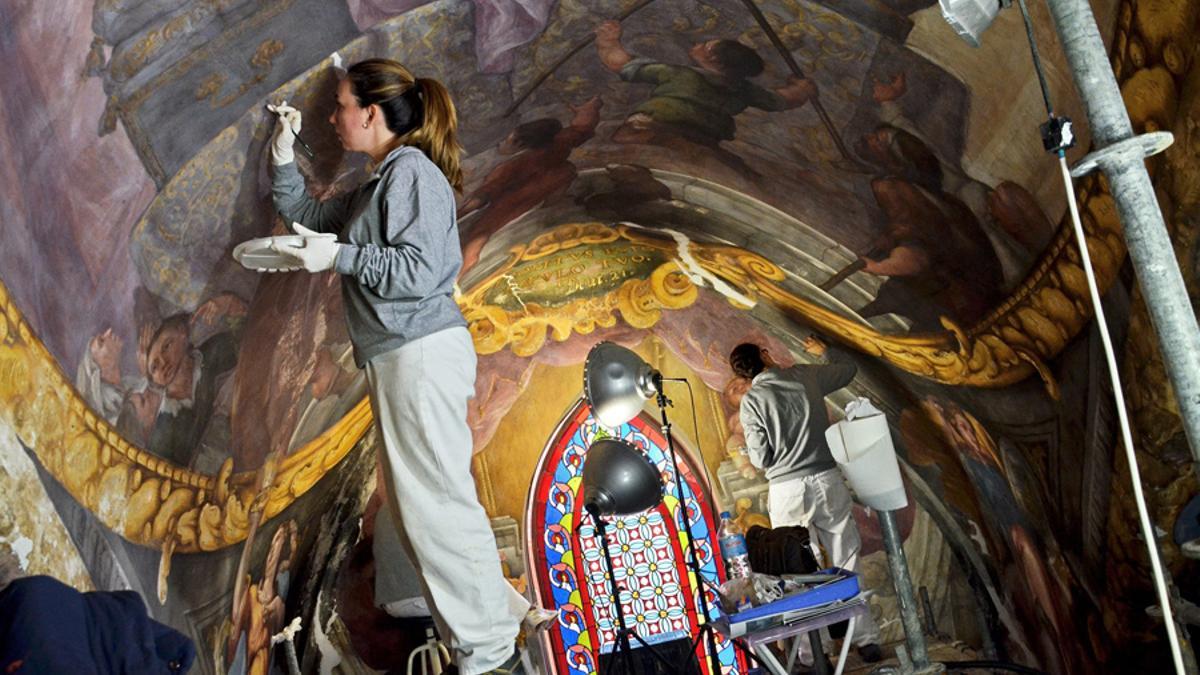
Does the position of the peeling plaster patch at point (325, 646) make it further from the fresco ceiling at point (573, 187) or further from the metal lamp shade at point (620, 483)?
the metal lamp shade at point (620, 483)

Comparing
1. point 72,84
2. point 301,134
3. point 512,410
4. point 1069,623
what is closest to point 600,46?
A: point 301,134

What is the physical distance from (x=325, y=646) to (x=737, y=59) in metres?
5.42

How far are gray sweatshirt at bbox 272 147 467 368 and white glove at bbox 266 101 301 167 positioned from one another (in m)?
0.99

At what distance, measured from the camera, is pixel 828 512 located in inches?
342

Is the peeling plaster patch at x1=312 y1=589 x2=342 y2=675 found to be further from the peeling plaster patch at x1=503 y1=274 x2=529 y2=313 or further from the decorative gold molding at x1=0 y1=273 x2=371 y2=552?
the peeling plaster patch at x1=503 y1=274 x2=529 y2=313

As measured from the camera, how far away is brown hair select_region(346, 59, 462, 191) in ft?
12.8

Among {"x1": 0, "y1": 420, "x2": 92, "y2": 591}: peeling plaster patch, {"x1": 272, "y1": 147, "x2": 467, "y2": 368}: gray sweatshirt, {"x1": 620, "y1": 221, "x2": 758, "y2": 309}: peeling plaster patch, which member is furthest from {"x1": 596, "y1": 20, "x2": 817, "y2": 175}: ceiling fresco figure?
{"x1": 0, "y1": 420, "x2": 92, "y2": 591}: peeling plaster patch

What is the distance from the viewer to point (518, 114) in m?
6.73

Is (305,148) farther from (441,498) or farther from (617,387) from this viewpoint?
(617,387)

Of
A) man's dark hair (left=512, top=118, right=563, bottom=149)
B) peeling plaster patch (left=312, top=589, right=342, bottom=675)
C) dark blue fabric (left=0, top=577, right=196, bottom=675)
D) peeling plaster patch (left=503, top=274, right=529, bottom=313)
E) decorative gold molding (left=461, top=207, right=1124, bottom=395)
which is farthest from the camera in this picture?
peeling plaster patch (left=503, top=274, right=529, bottom=313)

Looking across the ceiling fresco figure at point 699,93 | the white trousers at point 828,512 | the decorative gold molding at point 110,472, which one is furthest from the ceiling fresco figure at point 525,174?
the white trousers at point 828,512

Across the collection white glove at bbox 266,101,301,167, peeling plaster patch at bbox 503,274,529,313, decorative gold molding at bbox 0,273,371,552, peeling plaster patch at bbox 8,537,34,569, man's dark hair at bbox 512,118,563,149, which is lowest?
peeling plaster patch at bbox 8,537,34,569

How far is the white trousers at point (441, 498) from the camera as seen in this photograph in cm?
332

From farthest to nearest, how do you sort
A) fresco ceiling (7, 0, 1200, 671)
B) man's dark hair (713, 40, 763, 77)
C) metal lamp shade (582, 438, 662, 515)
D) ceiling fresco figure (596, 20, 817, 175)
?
1. metal lamp shade (582, 438, 662, 515)
2. ceiling fresco figure (596, 20, 817, 175)
3. man's dark hair (713, 40, 763, 77)
4. fresco ceiling (7, 0, 1200, 671)
